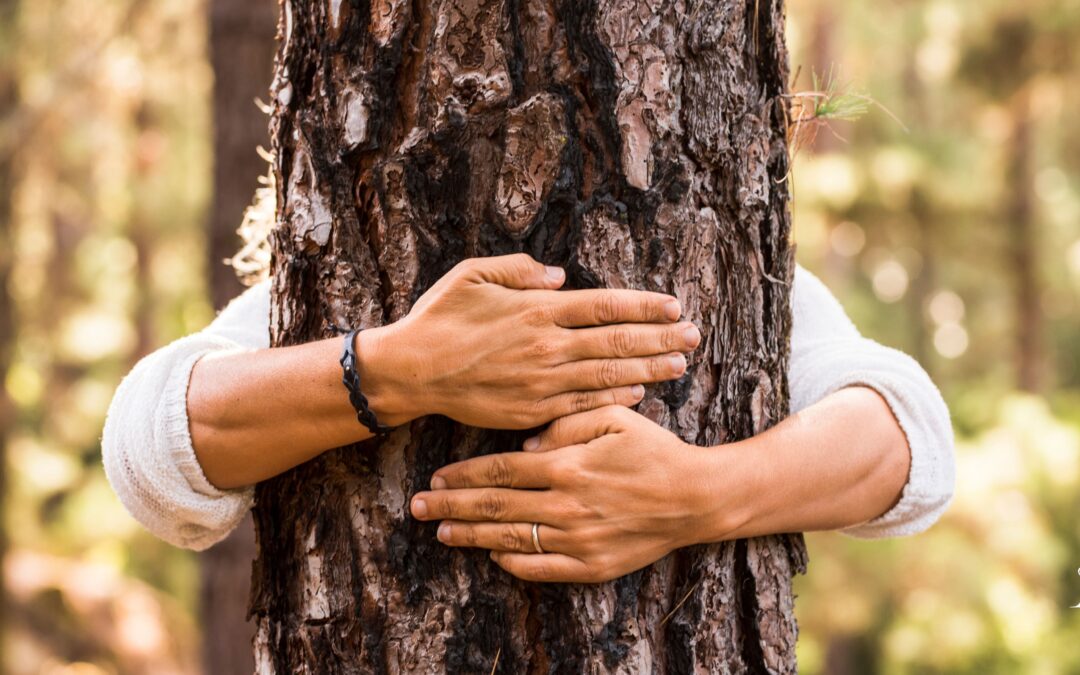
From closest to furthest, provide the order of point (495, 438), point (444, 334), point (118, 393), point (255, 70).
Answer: point (444, 334) → point (495, 438) → point (118, 393) → point (255, 70)

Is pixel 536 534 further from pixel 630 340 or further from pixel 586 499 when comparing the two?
pixel 630 340

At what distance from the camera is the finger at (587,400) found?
4.54ft

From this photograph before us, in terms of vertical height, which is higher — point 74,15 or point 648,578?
point 74,15

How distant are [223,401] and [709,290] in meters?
0.74

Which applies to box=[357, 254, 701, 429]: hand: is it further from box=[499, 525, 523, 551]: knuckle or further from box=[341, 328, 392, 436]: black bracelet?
box=[499, 525, 523, 551]: knuckle

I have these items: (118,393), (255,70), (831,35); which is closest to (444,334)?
(118,393)

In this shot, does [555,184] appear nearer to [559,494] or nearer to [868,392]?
[559,494]

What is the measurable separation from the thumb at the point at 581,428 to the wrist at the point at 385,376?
0.59 feet

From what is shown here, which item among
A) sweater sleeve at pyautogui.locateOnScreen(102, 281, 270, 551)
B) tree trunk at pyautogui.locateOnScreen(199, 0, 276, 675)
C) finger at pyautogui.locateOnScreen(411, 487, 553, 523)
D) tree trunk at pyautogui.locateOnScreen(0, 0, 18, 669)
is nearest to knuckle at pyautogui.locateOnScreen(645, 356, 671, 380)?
finger at pyautogui.locateOnScreen(411, 487, 553, 523)

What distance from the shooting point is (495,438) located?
1452mm

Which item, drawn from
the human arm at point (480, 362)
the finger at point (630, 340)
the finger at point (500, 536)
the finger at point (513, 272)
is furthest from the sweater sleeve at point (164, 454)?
the finger at point (630, 340)

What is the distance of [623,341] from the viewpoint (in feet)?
4.59

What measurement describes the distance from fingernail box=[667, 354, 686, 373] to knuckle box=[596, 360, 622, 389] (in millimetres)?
86

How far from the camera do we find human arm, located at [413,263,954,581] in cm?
137
